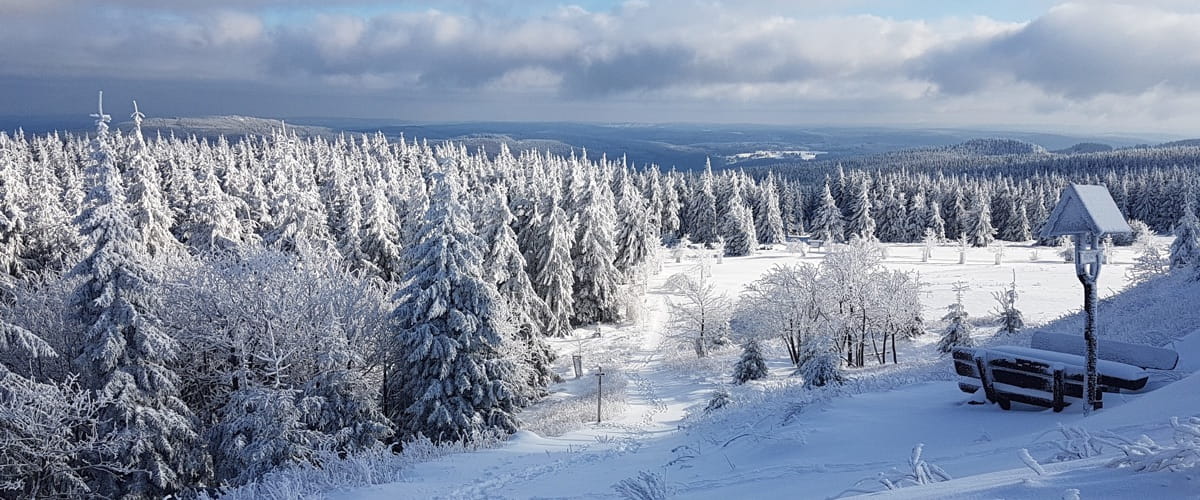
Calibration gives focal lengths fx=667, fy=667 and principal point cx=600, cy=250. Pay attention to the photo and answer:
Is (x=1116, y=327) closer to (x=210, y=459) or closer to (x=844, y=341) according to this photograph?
(x=844, y=341)

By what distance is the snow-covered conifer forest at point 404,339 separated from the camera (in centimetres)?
1384

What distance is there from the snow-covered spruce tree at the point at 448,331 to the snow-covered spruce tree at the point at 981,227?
77895mm

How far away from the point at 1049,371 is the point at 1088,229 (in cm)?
210

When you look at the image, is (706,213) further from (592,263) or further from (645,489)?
(645,489)

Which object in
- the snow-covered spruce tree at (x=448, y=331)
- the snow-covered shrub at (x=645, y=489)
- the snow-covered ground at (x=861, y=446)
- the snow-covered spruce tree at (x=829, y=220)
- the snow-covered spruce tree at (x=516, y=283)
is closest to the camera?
the snow-covered ground at (x=861, y=446)

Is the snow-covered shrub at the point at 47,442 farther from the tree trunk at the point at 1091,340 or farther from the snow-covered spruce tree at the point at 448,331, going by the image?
the tree trunk at the point at 1091,340

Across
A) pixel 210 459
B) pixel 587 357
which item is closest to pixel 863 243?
pixel 587 357

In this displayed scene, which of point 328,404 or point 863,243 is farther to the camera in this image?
point 863,243

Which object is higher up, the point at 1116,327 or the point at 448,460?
the point at 1116,327

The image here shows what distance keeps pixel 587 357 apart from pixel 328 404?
2129 centimetres

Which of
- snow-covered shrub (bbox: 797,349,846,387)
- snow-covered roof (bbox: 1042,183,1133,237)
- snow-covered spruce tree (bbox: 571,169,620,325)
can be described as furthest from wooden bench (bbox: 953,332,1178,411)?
snow-covered spruce tree (bbox: 571,169,620,325)

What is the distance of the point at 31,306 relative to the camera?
24.2 metres

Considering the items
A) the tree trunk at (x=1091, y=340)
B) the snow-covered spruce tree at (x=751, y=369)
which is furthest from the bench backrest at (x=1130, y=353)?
the snow-covered spruce tree at (x=751, y=369)

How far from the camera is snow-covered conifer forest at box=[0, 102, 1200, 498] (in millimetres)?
13836
